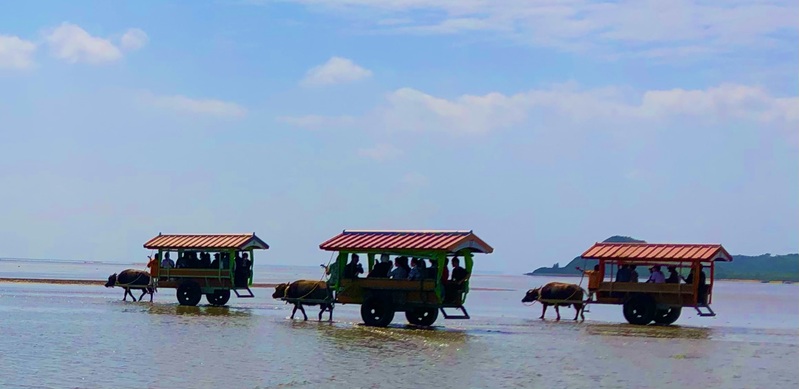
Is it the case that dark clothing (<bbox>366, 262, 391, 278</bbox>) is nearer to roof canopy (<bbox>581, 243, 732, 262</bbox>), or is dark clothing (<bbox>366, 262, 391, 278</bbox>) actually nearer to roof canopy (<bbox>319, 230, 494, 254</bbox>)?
roof canopy (<bbox>319, 230, 494, 254</bbox>)

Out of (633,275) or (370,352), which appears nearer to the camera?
(370,352)

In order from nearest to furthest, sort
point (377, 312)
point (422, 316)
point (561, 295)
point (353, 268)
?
point (377, 312) < point (353, 268) < point (422, 316) < point (561, 295)

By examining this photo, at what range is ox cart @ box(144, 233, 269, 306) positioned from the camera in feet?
124

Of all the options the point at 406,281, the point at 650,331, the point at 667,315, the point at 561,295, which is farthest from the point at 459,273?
the point at 667,315

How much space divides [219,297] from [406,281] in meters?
12.4

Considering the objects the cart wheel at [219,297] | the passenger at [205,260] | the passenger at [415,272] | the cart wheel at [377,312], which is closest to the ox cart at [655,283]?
the passenger at [415,272]

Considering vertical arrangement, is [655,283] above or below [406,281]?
above

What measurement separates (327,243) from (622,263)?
29.3ft

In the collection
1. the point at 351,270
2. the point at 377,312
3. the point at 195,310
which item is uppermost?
the point at 351,270

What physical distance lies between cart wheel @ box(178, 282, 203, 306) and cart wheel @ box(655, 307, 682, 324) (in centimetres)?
1519

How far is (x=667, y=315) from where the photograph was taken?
33.9 m

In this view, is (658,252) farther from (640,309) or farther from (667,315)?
(667,315)

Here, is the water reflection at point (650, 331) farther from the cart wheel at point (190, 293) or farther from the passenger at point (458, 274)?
the cart wheel at point (190, 293)

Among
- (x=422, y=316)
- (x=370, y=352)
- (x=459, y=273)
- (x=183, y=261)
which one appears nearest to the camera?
(x=370, y=352)
